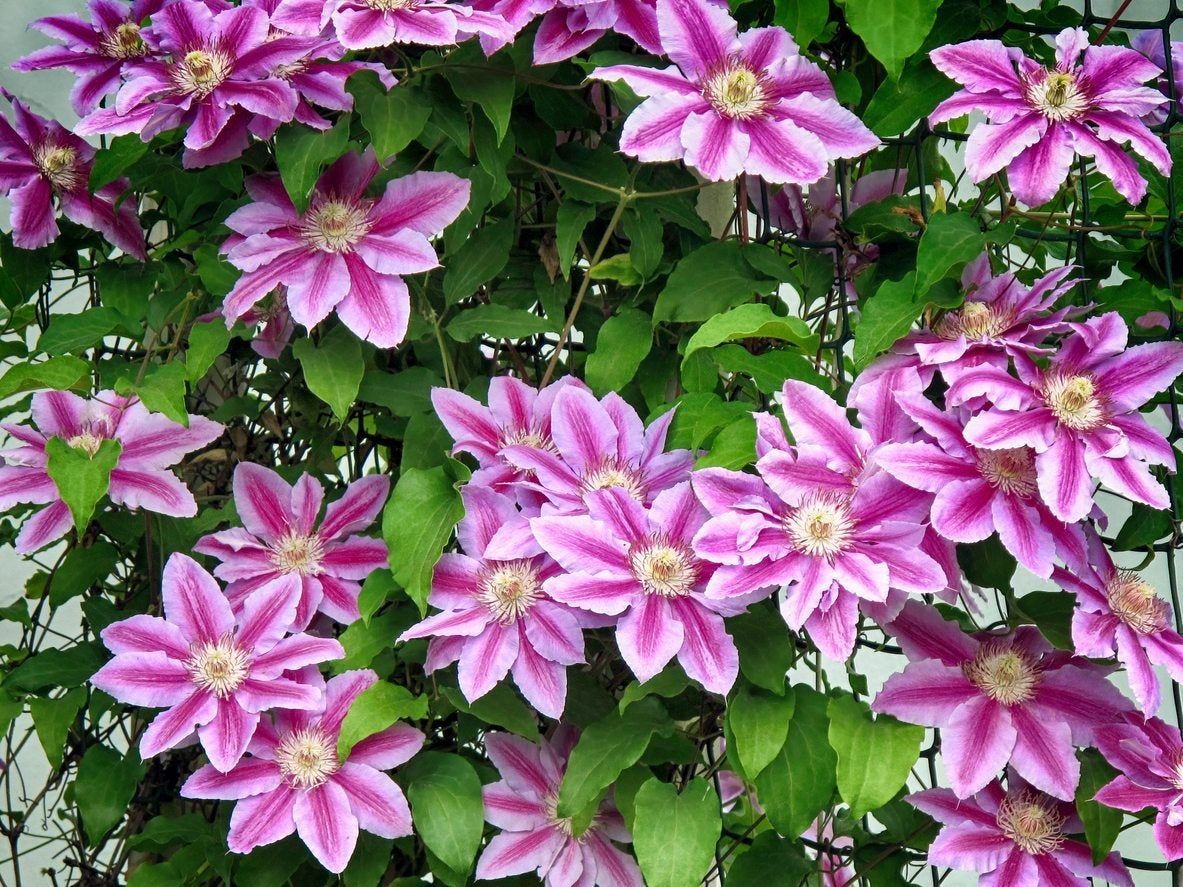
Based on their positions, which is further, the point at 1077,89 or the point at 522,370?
the point at 522,370

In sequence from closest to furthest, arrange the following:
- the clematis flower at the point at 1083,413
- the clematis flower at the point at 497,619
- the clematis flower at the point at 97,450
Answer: the clematis flower at the point at 1083,413 < the clematis flower at the point at 497,619 < the clematis flower at the point at 97,450

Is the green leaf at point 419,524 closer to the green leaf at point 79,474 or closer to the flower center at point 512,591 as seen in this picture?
the flower center at point 512,591

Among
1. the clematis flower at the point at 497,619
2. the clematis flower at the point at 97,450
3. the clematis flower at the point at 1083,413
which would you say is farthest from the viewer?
the clematis flower at the point at 97,450

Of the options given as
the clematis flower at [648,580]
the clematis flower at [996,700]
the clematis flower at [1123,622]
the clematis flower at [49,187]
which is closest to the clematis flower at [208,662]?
the clematis flower at [648,580]

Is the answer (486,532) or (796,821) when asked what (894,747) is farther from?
(486,532)

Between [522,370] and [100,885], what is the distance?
2.15 feet

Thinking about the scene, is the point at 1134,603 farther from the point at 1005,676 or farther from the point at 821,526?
the point at 821,526

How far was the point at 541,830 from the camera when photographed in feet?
3.45

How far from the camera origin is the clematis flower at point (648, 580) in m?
0.91

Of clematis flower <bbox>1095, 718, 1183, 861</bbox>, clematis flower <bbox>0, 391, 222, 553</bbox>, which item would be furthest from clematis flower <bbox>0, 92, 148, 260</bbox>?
clematis flower <bbox>1095, 718, 1183, 861</bbox>

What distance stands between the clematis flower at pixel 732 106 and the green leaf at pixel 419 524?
291mm

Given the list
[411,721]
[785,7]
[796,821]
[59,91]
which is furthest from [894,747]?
[59,91]

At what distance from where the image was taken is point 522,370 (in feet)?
3.75

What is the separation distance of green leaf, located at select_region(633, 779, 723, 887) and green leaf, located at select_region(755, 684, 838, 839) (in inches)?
1.8
